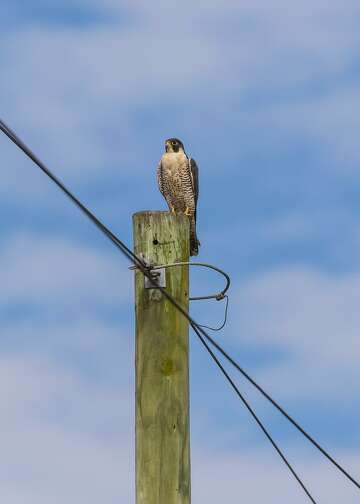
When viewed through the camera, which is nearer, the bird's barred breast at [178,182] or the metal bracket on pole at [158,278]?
the metal bracket on pole at [158,278]

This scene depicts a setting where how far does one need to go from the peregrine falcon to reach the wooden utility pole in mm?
7456

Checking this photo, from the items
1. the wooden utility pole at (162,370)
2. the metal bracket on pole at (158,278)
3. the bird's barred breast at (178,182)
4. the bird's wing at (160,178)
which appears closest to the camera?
the wooden utility pole at (162,370)

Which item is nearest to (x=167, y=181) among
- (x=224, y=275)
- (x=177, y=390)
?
(x=224, y=275)

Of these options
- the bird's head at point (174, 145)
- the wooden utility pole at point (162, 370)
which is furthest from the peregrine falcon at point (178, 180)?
the wooden utility pole at point (162, 370)

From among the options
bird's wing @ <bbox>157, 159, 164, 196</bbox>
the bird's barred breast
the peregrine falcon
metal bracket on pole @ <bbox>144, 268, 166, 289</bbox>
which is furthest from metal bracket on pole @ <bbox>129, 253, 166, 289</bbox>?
bird's wing @ <bbox>157, 159, 164, 196</bbox>

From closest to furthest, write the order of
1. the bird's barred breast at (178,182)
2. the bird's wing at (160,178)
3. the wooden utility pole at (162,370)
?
1. the wooden utility pole at (162,370)
2. the bird's barred breast at (178,182)
3. the bird's wing at (160,178)

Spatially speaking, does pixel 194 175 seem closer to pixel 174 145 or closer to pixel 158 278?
pixel 174 145

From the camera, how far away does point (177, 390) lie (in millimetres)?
5801

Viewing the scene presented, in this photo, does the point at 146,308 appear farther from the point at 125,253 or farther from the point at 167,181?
the point at 167,181

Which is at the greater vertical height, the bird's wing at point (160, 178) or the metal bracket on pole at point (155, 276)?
the bird's wing at point (160, 178)

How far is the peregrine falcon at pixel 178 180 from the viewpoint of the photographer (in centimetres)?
1363

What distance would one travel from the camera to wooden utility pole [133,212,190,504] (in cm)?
566

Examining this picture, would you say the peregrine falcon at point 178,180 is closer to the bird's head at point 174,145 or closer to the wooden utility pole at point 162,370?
the bird's head at point 174,145

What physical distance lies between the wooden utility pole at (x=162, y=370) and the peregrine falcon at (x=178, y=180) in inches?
294
